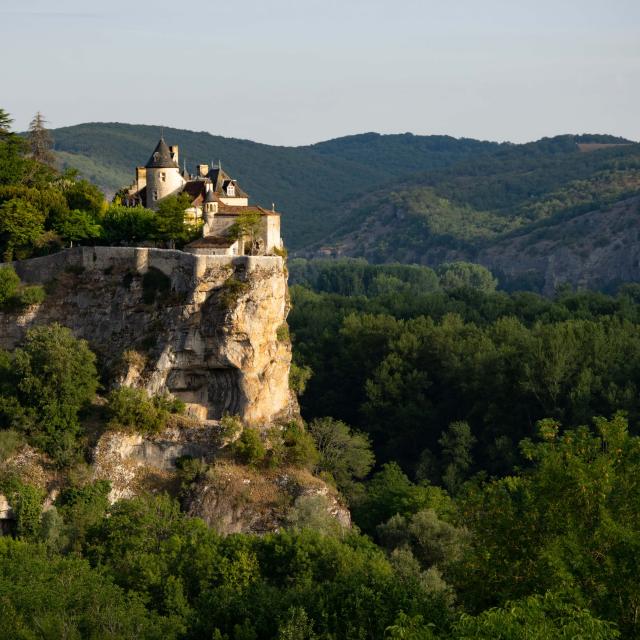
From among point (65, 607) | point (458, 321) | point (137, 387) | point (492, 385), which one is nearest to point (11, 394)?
point (137, 387)

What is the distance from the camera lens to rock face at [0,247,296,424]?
54.5 metres

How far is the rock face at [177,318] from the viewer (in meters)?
54.5

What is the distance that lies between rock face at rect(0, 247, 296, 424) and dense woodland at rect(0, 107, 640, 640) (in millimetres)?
988

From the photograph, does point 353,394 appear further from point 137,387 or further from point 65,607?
point 65,607

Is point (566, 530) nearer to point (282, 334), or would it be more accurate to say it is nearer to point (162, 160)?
point (282, 334)

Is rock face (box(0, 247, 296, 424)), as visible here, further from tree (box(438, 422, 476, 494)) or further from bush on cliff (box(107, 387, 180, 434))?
tree (box(438, 422, 476, 494))

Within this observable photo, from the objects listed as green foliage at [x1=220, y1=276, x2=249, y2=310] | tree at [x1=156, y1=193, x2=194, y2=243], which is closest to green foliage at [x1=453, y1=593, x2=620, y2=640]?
green foliage at [x1=220, y1=276, x2=249, y2=310]

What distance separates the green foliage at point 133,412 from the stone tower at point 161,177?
1060cm

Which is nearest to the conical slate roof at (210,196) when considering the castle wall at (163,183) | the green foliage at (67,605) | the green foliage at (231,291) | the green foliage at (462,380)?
the castle wall at (163,183)

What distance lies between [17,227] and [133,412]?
10.6 meters

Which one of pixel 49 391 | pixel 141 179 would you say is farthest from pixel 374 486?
pixel 141 179

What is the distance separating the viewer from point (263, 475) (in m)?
53.9

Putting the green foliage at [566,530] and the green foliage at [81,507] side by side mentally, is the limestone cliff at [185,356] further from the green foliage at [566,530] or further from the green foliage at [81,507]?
the green foliage at [566,530]

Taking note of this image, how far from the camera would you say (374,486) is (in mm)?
60594
